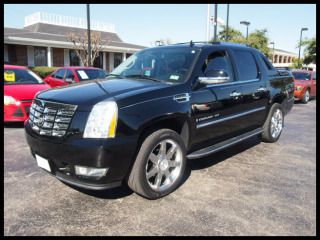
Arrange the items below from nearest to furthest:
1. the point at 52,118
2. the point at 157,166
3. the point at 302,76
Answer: the point at 52,118 < the point at 157,166 < the point at 302,76

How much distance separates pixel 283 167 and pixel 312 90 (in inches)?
446

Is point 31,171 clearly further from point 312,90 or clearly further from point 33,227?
point 312,90

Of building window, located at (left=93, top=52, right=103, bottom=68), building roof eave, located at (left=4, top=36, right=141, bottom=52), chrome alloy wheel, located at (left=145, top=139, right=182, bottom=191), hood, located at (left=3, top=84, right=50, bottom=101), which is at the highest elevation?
building roof eave, located at (left=4, top=36, right=141, bottom=52)

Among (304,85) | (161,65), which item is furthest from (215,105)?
(304,85)

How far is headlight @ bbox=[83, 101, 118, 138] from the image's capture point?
2879mm

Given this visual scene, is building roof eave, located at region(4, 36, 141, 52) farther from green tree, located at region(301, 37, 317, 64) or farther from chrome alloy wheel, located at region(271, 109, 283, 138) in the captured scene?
green tree, located at region(301, 37, 317, 64)

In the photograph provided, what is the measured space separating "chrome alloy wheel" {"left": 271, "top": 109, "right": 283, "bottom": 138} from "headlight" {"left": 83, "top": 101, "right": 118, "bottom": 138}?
155 inches

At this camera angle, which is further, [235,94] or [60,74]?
[60,74]

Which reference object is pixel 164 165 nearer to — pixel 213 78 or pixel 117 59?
pixel 213 78

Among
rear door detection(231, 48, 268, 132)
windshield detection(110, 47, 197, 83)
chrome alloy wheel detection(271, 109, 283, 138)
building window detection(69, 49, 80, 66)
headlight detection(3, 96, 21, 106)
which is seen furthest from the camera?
building window detection(69, 49, 80, 66)

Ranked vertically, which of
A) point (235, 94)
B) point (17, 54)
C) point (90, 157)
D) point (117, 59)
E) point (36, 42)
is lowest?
point (90, 157)

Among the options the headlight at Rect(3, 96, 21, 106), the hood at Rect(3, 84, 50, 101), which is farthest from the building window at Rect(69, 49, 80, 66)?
the headlight at Rect(3, 96, 21, 106)

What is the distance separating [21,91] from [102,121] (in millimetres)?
4879

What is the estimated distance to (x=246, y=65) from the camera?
16.4ft
